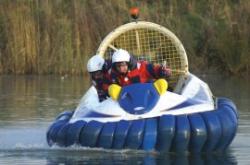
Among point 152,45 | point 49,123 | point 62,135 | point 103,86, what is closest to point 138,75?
point 103,86

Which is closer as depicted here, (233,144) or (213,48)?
(233,144)

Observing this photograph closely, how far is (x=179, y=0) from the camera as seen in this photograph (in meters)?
29.8

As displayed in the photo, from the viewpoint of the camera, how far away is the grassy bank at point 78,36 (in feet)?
76.7

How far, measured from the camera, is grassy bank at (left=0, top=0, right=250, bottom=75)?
76.7ft

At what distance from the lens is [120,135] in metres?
10.6

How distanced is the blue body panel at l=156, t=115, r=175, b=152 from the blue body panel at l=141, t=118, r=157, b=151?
5cm

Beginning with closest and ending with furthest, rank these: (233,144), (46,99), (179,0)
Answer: (233,144) < (46,99) < (179,0)

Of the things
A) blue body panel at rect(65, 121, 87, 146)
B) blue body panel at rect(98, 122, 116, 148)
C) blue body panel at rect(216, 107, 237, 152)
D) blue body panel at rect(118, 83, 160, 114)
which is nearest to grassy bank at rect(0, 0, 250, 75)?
blue body panel at rect(118, 83, 160, 114)

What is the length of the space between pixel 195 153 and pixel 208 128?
0.34 m

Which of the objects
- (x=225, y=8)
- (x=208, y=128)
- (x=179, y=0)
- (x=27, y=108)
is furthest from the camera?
(x=179, y=0)

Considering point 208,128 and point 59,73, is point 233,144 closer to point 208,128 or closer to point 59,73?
point 208,128

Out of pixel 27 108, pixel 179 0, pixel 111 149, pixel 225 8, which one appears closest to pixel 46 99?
pixel 27 108

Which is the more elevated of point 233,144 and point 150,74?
point 150,74

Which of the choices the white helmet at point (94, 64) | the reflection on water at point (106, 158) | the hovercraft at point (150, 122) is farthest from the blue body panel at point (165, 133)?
the white helmet at point (94, 64)
